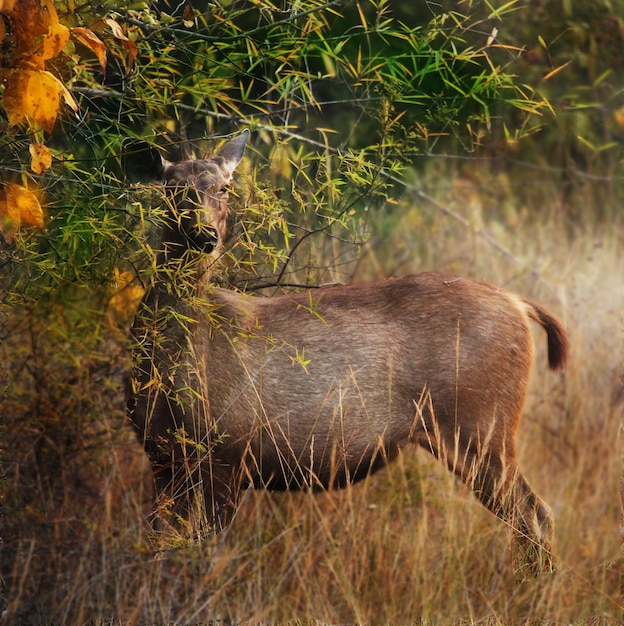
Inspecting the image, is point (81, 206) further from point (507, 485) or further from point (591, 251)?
point (591, 251)

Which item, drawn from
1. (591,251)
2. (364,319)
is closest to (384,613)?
(364,319)

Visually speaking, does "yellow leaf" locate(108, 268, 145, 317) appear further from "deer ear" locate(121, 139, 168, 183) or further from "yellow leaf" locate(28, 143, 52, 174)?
"yellow leaf" locate(28, 143, 52, 174)

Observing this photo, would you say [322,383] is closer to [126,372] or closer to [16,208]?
[126,372]

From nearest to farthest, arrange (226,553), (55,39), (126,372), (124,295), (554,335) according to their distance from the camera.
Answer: (55,39), (226,553), (124,295), (126,372), (554,335)

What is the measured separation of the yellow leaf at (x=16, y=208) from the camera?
3.29 meters

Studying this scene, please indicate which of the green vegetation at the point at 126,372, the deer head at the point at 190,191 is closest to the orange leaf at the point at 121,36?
the green vegetation at the point at 126,372

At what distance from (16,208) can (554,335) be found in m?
2.77

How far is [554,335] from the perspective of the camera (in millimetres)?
4785

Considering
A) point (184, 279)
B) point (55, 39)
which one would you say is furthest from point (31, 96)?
point (184, 279)

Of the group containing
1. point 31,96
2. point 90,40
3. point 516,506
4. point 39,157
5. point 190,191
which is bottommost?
point 516,506

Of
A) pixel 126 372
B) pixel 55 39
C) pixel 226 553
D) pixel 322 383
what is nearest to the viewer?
pixel 55 39

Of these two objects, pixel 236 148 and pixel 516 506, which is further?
pixel 236 148

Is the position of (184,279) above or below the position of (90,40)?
below

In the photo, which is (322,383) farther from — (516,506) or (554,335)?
(554,335)
